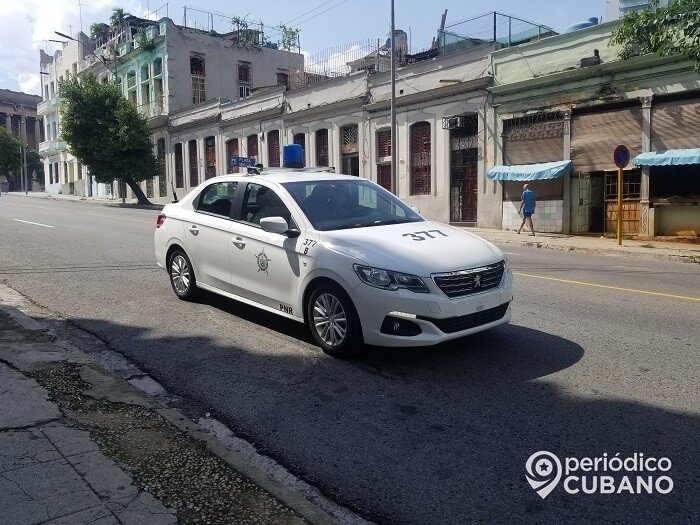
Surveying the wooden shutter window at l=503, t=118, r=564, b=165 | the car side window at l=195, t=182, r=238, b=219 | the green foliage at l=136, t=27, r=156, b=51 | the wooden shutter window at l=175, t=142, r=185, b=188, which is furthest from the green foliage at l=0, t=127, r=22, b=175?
the car side window at l=195, t=182, r=238, b=219

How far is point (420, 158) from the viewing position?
2669cm

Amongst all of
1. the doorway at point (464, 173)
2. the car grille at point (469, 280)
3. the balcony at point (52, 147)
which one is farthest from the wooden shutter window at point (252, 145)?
the balcony at point (52, 147)

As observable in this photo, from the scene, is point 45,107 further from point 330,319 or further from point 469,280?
point 469,280

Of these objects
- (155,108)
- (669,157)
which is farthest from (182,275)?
(155,108)

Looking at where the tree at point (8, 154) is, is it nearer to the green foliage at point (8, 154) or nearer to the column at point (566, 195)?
the green foliage at point (8, 154)

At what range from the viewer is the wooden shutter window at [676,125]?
59.4 feet

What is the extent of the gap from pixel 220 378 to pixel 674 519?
3.56 m

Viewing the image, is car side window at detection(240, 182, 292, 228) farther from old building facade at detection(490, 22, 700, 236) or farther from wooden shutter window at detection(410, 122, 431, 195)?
wooden shutter window at detection(410, 122, 431, 195)

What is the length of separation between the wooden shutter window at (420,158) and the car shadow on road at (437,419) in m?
20.4

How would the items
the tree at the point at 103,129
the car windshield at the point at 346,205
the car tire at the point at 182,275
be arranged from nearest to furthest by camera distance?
the car windshield at the point at 346,205 → the car tire at the point at 182,275 → the tree at the point at 103,129

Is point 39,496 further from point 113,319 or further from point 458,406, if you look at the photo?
point 113,319

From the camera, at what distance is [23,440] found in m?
3.91

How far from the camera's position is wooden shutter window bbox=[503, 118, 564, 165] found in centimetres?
2162

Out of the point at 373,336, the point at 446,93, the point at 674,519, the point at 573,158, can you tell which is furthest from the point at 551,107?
the point at 674,519
